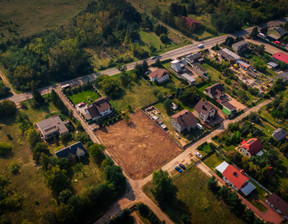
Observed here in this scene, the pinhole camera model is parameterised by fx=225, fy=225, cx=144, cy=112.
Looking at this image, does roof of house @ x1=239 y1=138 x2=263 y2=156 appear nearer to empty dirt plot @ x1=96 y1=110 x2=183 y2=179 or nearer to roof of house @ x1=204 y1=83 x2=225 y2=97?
empty dirt plot @ x1=96 y1=110 x2=183 y2=179

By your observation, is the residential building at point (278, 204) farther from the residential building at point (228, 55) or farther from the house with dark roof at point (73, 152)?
the residential building at point (228, 55)

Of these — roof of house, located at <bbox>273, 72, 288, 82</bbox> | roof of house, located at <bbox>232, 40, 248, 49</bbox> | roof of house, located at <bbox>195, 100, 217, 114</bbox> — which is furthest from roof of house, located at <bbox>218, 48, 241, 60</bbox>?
roof of house, located at <bbox>195, 100, 217, 114</bbox>

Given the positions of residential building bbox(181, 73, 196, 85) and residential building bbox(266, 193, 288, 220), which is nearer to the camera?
residential building bbox(266, 193, 288, 220)

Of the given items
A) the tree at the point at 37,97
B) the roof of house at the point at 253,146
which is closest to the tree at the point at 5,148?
the tree at the point at 37,97

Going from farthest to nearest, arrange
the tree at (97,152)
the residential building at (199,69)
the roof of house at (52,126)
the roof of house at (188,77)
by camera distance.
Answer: the residential building at (199,69) < the roof of house at (188,77) < the roof of house at (52,126) < the tree at (97,152)

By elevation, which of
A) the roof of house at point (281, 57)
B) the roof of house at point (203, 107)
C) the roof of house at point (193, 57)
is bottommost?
the roof of house at point (203, 107)

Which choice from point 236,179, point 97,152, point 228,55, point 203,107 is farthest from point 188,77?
point 97,152

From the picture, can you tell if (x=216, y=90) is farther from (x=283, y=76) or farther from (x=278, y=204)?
(x=278, y=204)
